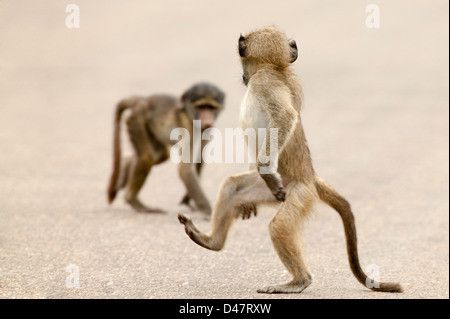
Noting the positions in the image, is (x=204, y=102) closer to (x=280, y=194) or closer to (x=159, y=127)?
(x=159, y=127)

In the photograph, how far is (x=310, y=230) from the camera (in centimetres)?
770

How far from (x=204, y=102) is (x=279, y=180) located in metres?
3.57

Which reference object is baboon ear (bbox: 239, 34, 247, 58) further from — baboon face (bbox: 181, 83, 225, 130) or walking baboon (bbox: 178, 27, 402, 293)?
baboon face (bbox: 181, 83, 225, 130)

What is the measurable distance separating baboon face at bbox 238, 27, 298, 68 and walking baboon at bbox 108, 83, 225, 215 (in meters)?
2.97

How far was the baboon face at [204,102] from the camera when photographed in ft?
27.2

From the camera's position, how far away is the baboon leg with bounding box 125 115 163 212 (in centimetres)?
849

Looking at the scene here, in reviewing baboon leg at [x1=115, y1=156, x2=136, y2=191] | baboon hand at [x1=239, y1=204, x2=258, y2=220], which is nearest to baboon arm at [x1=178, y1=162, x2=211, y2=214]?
baboon leg at [x1=115, y1=156, x2=136, y2=191]

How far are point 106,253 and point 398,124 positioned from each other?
7084mm

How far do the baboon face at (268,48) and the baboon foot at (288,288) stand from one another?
53.7 inches

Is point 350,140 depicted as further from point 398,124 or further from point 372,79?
point 372,79

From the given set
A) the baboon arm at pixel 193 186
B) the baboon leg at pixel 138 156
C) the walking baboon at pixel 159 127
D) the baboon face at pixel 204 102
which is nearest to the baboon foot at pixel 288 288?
the baboon arm at pixel 193 186

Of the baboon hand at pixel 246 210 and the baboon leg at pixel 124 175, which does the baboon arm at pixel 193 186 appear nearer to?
the baboon leg at pixel 124 175

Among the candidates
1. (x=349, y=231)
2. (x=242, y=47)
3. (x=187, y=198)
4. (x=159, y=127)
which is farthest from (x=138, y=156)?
(x=349, y=231)

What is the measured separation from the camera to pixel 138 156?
853cm
